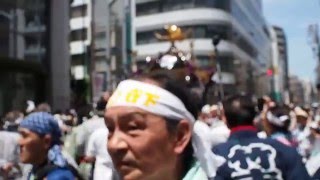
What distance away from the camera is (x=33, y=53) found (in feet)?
83.5

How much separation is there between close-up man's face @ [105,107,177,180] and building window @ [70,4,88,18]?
60.8m

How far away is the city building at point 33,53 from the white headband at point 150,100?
21.1 meters

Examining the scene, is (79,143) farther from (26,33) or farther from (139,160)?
(26,33)

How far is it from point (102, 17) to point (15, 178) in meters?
41.9

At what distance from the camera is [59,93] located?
28.0 m

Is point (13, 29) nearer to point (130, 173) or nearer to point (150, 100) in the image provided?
point (150, 100)

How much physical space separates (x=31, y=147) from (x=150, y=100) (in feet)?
7.00

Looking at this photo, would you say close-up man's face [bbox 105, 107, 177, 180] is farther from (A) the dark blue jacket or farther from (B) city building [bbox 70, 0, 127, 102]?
(B) city building [bbox 70, 0, 127, 102]

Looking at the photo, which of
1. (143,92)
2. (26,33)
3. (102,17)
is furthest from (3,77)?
(102,17)

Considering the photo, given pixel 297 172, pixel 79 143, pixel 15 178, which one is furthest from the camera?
pixel 79 143

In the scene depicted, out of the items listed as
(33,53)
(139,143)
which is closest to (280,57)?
(33,53)

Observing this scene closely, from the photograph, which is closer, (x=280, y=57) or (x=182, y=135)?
(x=182, y=135)

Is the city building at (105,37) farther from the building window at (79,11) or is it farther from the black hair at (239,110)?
the black hair at (239,110)

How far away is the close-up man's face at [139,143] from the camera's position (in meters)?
2.32
